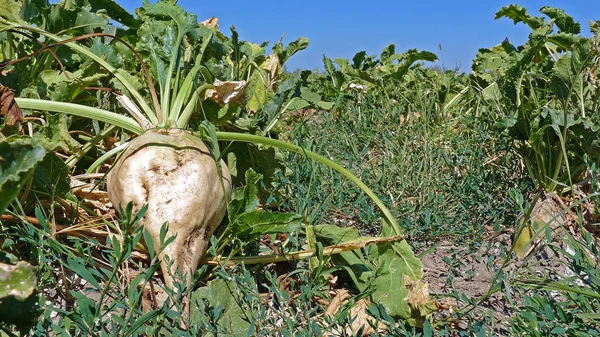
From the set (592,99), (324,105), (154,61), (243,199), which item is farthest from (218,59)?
(592,99)

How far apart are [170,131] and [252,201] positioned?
0.41 meters

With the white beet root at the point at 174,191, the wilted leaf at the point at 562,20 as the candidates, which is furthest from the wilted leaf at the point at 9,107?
the wilted leaf at the point at 562,20

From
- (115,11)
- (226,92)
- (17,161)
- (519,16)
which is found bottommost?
(17,161)

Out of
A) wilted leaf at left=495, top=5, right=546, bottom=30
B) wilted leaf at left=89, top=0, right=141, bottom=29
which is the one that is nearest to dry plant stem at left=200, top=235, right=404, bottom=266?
wilted leaf at left=89, top=0, right=141, bottom=29

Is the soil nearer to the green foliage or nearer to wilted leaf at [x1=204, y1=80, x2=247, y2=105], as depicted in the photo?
the green foliage

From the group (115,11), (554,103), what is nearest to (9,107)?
(115,11)

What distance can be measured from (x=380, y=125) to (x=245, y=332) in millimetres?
2417

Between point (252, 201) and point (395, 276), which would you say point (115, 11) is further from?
point (395, 276)

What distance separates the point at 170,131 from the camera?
2.40 metres

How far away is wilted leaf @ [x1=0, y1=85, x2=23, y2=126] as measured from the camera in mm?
2172

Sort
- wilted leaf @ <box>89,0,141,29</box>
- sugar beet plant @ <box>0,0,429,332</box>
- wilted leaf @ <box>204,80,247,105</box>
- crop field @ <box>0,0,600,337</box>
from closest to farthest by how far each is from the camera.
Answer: crop field @ <box>0,0,600,337</box>
sugar beet plant @ <box>0,0,429,332</box>
wilted leaf @ <box>204,80,247,105</box>
wilted leaf @ <box>89,0,141,29</box>

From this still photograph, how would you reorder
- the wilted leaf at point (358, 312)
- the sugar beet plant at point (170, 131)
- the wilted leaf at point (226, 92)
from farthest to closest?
1. the wilted leaf at point (226, 92)
2. the sugar beet plant at point (170, 131)
3. the wilted leaf at point (358, 312)

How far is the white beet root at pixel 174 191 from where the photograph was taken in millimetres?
2119

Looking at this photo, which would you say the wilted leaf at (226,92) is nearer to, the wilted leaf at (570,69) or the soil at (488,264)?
the soil at (488,264)
